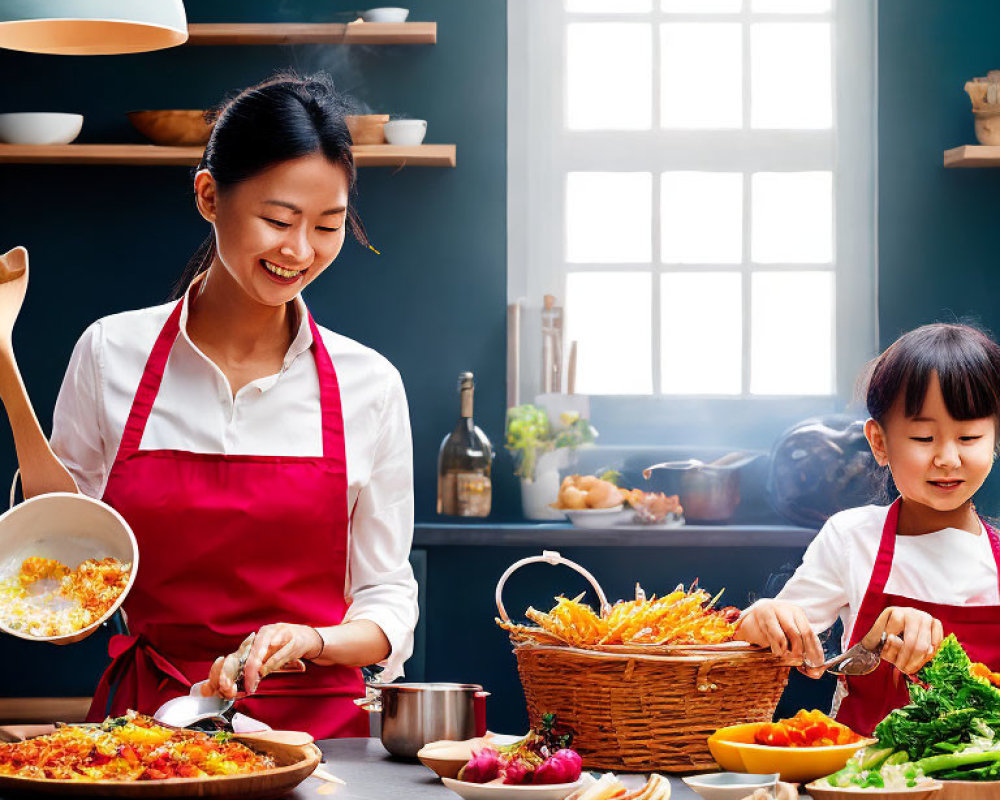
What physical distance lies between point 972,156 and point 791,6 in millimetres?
765

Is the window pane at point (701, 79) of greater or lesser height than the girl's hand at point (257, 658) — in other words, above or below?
above

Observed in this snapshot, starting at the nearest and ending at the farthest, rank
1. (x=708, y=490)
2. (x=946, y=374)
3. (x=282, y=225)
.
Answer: (x=282, y=225) → (x=946, y=374) → (x=708, y=490)

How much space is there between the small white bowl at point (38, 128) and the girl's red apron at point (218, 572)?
6.45ft

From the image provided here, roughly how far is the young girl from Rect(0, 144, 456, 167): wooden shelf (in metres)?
1.81

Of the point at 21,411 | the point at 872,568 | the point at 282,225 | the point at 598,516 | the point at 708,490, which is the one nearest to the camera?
the point at 21,411

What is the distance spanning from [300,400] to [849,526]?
891 millimetres

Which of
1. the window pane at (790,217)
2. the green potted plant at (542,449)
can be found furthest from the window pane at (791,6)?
the green potted plant at (542,449)

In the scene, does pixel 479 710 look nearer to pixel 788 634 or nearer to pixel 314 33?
pixel 788 634

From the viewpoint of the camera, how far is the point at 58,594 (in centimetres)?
168

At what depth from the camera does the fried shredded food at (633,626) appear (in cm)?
149

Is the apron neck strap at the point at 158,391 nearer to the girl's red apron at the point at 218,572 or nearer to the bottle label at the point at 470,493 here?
the girl's red apron at the point at 218,572

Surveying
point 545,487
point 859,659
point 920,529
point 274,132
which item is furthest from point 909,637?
point 545,487

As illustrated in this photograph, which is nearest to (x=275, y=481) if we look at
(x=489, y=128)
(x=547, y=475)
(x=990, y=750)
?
(x=990, y=750)

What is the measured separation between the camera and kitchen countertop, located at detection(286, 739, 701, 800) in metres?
1.37
